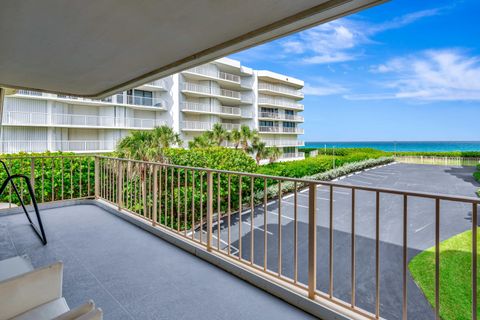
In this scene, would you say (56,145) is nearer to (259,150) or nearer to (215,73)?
(215,73)

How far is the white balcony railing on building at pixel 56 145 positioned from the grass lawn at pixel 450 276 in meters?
19.8

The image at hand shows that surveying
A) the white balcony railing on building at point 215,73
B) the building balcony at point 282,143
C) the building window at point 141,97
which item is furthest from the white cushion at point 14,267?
the building balcony at point 282,143

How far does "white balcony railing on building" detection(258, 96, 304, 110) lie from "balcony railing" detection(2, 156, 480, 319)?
1746cm

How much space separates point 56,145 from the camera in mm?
17781

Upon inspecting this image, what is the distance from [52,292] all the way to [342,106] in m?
64.5

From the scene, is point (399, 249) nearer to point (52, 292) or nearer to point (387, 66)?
point (52, 292)

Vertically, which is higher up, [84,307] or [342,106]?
[342,106]

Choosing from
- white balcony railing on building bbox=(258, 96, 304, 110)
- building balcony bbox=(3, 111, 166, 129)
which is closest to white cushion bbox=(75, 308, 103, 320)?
building balcony bbox=(3, 111, 166, 129)

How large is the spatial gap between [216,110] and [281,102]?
10.0 m

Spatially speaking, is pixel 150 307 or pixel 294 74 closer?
pixel 150 307

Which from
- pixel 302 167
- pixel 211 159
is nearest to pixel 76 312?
pixel 211 159

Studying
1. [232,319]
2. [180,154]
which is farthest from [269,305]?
[180,154]

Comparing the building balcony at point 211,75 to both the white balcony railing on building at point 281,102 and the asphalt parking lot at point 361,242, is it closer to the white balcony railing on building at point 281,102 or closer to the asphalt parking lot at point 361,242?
the white balcony railing on building at point 281,102

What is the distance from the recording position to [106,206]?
14.1 feet
